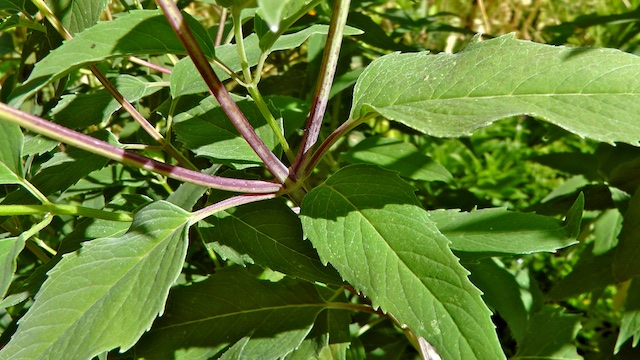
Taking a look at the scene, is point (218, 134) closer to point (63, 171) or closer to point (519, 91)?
point (63, 171)

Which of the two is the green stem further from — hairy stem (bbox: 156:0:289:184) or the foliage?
hairy stem (bbox: 156:0:289:184)

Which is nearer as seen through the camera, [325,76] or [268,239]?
[325,76]

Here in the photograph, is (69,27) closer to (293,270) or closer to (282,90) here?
(293,270)

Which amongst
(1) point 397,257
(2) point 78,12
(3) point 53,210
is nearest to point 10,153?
(3) point 53,210

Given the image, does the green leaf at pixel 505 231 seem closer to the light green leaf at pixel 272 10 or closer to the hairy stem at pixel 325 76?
the hairy stem at pixel 325 76

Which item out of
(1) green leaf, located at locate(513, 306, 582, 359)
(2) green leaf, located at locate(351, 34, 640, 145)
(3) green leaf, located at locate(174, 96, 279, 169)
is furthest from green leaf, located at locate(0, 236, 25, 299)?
(1) green leaf, located at locate(513, 306, 582, 359)
